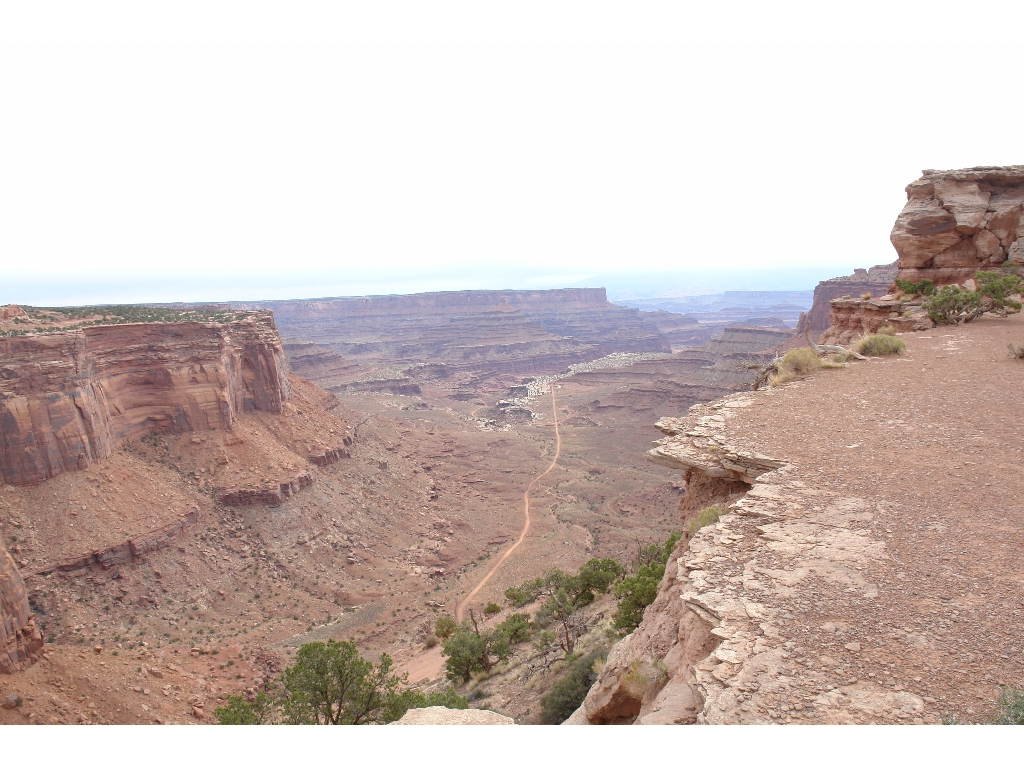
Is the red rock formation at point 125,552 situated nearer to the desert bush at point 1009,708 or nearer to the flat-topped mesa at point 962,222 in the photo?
the desert bush at point 1009,708

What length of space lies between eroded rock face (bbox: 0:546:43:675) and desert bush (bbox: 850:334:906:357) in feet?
75.4

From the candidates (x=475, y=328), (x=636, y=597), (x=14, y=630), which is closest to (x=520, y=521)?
(x=636, y=597)

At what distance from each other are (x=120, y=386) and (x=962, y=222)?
3798cm

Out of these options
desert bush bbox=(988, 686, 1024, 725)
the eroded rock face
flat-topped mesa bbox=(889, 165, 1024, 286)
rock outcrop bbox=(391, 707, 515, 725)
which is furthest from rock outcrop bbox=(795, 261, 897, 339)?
the eroded rock face

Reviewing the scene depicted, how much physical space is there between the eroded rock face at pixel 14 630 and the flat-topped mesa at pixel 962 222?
30627 millimetres

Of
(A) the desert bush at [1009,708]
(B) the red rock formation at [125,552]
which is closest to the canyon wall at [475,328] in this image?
(B) the red rock formation at [125,552]

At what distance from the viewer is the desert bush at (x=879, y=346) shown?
1472 cm

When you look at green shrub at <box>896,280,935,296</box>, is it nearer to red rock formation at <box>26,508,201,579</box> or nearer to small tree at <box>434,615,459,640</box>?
small tree at <box>434,615,459,640</box>

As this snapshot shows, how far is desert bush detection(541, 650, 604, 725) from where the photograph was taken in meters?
11.4

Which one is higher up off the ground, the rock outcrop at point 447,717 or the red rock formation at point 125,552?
the rock outcrop at point 447,717

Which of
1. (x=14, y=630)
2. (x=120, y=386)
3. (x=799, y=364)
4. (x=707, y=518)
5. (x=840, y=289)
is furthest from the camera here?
(x=840, y=289)

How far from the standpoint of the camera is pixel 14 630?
44.9 feet

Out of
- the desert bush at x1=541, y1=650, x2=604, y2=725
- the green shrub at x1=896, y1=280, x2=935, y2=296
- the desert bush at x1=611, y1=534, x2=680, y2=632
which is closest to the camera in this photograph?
the desert bush at x1=541, y1=650, x2=604, y2=725

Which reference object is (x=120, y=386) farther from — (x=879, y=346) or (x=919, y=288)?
(x=919, y=288)
